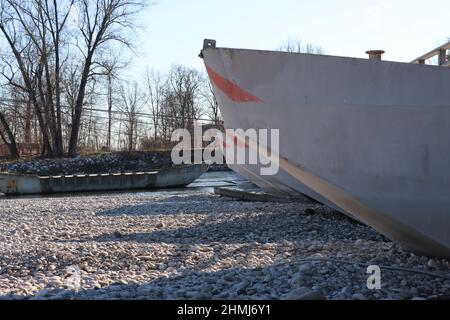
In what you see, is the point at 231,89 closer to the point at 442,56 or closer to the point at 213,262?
the point at 213,262

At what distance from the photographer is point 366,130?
5.27 metres

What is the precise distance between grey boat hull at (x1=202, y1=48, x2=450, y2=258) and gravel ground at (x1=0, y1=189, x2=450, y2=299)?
24.4 inches

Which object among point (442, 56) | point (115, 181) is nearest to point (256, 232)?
point (442, 56)

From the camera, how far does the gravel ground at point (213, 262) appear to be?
456 centimetres

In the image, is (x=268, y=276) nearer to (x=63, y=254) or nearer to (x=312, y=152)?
(x=312, y=152)

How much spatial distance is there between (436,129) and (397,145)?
0.39 meters

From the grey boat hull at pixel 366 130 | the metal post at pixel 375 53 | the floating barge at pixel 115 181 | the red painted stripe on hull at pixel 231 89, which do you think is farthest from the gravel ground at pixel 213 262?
the floating barge at pixel 115 181

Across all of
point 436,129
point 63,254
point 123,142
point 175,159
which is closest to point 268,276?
point 436,129

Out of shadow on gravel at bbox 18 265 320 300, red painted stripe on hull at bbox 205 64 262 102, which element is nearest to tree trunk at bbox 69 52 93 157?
red painted stripe on hull at bbox 205 64 262 102

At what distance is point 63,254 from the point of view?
6.43 m

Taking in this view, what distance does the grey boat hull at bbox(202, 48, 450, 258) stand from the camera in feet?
16.5

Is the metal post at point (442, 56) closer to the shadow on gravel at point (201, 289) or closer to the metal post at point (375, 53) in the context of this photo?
the metal post at point (375, 53)

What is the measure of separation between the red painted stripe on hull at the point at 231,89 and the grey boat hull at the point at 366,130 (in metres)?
0.03

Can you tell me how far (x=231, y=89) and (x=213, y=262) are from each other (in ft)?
6.94
